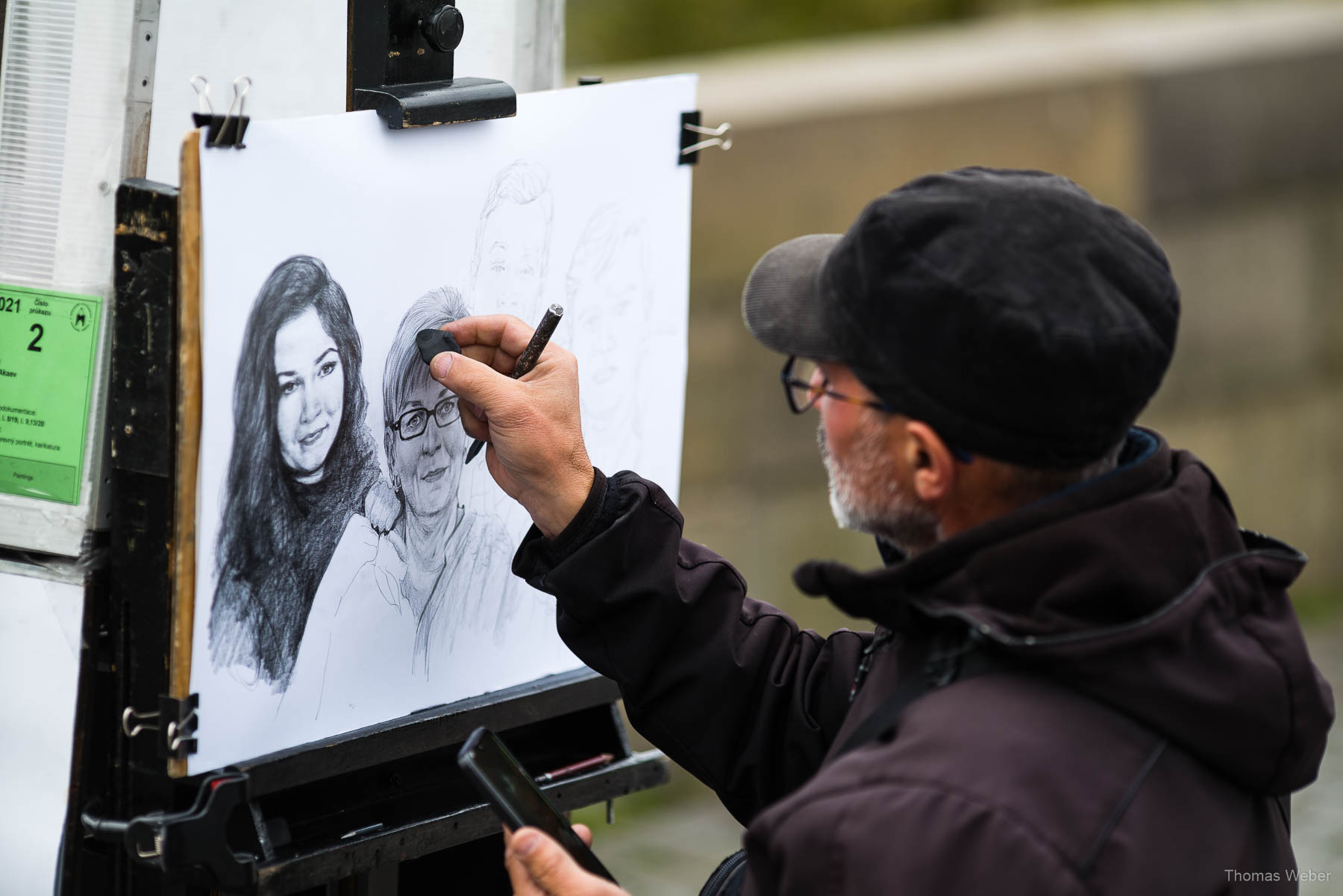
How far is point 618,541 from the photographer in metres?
1.71

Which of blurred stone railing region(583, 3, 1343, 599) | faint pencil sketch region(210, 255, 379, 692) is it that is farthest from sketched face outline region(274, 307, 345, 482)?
blurred stone railing region(583, 3, 1343, 599)

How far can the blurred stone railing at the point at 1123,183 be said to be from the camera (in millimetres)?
4281

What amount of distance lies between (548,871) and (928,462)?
0.53m

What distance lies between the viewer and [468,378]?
1679 millimetres

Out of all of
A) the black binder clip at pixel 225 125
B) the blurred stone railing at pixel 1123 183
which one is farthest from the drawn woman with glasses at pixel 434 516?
the blurred stone railing at pixel 1123 183

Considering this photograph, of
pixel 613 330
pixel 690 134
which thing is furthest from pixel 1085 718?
pixel 690 134

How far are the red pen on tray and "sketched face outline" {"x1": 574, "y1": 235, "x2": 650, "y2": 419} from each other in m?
0.45

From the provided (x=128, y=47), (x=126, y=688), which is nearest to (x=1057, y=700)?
(x=126, y=688)

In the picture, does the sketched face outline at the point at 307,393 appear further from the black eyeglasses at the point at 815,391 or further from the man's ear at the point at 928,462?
the man's ear at the point at 928,462

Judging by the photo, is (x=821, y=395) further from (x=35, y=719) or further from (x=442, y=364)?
(x=35, y=719)

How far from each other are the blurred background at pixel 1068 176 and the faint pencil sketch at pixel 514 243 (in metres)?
2.27

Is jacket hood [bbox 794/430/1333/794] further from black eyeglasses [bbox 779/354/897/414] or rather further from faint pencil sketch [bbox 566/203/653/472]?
faint pencil sketch [bbox 566/203/653/472]

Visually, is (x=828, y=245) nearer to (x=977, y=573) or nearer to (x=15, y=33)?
(x=977, y=573)

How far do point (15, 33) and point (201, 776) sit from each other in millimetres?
791
